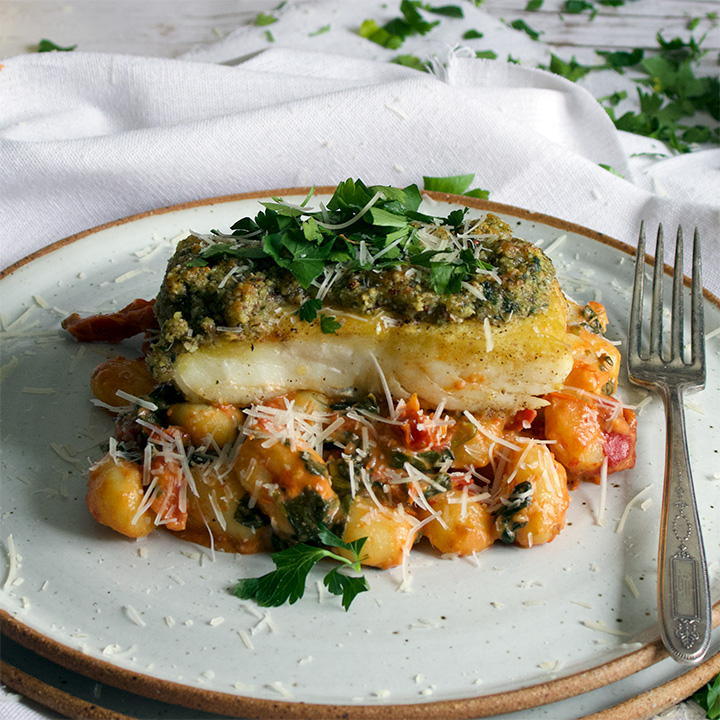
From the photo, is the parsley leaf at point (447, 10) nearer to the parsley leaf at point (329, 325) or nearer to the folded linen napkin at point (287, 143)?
the folded linen napkin at point (287, 143)

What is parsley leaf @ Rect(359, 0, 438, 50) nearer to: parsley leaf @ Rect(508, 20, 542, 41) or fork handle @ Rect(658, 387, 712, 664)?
parsley leaf @ Rect(508, 20, 542, 41)

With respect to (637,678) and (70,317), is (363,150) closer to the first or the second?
(70,317)

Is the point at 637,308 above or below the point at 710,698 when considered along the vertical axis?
above

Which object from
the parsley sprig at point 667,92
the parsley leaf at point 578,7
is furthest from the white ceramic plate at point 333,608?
the parsley leaf at point 578,7

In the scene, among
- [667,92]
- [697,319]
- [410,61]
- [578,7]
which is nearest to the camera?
[697,319]

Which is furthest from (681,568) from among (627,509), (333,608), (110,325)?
(110,325)

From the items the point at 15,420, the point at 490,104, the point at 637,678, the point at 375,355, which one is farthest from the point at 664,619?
the point at 490,104

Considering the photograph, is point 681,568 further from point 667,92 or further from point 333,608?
point 667,92

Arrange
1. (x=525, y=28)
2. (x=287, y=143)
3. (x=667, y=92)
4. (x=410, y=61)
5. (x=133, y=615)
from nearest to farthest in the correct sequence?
(x=133, y=615) < (x=287, y=143) < (x=410, y=61) < (x=667, y=92) < (x=525, y=28)
